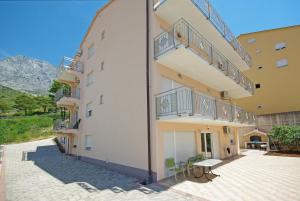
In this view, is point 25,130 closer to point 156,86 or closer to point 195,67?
point 156,86

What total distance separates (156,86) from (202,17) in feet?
18.0

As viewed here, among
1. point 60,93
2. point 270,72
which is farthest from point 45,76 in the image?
point 270,72

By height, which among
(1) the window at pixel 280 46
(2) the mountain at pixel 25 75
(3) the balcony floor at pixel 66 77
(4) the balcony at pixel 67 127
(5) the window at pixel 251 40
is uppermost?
(2) the mountain at pixel 25 75

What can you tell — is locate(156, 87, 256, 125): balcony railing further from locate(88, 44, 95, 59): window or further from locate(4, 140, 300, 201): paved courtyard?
locate(88, 44, 95, 59): window

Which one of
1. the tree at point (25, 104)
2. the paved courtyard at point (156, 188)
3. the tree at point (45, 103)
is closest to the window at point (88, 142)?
the paved courtyard at point (156, 188)

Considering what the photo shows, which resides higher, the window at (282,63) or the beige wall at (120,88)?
the window at (282,63)

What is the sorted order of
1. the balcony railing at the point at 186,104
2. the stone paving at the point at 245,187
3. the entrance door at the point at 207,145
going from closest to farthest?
the stone paving at the point at 245,187
the balcony railing at the point at 186,104
the entrance door at the point at 207,145

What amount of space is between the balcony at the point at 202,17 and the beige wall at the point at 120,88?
4.82ft

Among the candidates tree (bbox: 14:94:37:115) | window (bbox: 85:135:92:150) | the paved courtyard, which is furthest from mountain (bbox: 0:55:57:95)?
the paved courtyard

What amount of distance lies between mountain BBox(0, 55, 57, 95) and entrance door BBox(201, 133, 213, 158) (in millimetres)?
151825

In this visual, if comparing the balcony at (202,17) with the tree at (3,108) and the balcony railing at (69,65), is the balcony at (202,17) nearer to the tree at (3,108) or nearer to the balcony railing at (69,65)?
the balcony railing at (69,65)

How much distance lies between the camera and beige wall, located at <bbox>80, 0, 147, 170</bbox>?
970cm

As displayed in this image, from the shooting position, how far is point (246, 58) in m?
18.2

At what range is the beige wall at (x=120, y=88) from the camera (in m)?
9.70
